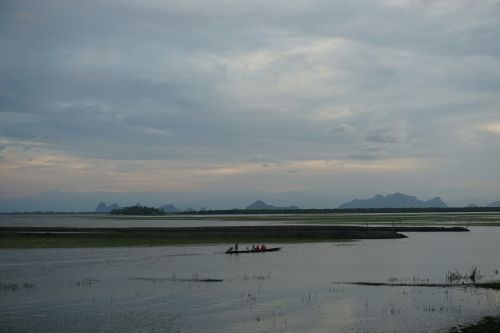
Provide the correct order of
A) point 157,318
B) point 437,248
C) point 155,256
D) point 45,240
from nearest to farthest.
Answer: point 157,318, point 155,256, point 437,248, point 45,240

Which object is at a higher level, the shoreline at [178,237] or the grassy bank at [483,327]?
the shoreline at [178,237]

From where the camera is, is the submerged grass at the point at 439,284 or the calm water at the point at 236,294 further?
the submerged grass at the point at 439,284

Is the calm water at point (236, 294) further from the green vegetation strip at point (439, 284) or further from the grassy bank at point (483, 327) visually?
the green vegetation strip at point (439, 284)

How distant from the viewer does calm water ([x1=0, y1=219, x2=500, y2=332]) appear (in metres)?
26.2

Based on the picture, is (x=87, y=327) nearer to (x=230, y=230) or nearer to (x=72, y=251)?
(x=72, y=251)

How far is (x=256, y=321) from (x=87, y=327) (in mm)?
7973

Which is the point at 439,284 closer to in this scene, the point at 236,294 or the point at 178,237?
the point at 236,294

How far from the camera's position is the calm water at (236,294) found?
→ 85.9 ft

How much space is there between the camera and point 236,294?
1347 inches

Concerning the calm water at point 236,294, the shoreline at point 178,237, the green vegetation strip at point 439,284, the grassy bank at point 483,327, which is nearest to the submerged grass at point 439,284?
the green vegetation strip at point 439,284

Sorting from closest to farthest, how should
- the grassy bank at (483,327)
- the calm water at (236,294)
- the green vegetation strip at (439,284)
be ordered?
1. the grassy bank at (483,327)
2. the calm water at (236,294)
3. the green vegetation strip at (439,284)

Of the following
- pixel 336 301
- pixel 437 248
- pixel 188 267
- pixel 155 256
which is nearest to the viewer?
pixel 336 301

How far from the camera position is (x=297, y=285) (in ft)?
125

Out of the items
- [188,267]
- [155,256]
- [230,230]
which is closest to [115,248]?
[155,256]
